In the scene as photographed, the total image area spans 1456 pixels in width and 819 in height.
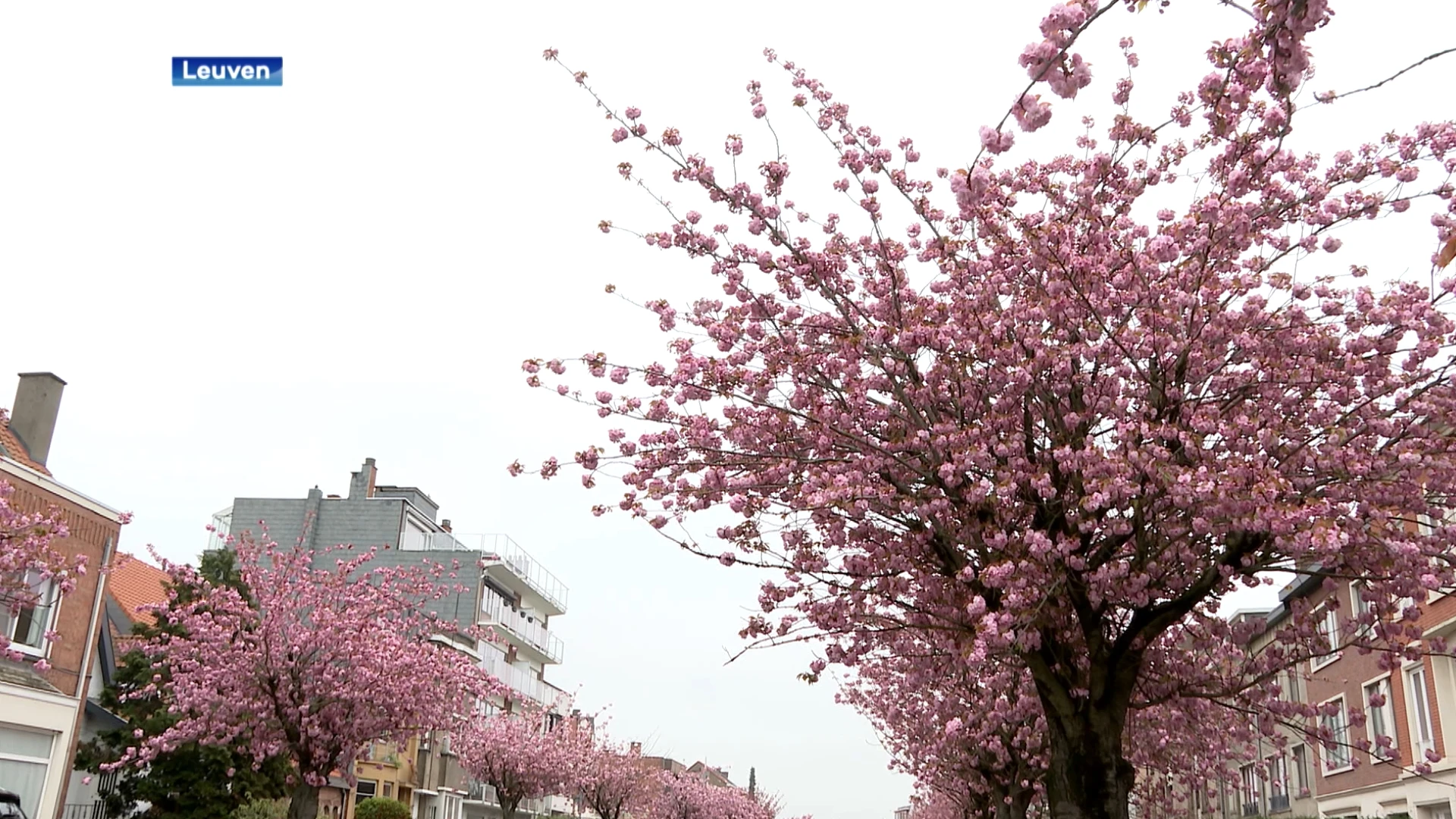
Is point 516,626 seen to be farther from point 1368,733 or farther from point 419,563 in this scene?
point 1368,733

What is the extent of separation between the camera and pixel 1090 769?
407 inches

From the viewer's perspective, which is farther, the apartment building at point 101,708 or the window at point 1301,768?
the window at point 1301,768

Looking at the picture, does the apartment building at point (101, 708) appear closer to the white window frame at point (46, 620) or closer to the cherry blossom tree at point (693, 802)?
the white window frame at point (46, 620)

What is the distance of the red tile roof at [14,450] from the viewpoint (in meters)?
19.5

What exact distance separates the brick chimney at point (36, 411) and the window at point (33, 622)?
3.32 m

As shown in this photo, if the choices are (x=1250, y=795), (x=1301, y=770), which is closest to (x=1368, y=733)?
(x=1301, y=770)

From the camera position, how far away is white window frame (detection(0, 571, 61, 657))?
18.6m

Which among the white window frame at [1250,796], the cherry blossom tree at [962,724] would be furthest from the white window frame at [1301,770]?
the cherry blossom tree at [962,724]

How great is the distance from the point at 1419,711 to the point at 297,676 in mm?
23955

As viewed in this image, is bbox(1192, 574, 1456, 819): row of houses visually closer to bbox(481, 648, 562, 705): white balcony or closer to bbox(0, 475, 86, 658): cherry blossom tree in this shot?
bbox(0, 475, 86, 658): cherry blossom tree

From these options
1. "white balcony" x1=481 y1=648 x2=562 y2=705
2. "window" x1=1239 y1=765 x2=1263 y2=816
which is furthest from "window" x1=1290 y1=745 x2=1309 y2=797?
"white balcony" x1=481 y1=648 x2=562 y2=705

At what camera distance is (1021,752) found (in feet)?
64.3

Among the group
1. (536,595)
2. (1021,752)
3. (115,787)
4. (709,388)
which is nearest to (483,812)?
(536,595)

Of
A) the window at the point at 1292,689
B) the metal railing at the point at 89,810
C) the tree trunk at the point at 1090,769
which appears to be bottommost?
the metal railing at the point at 89,810
